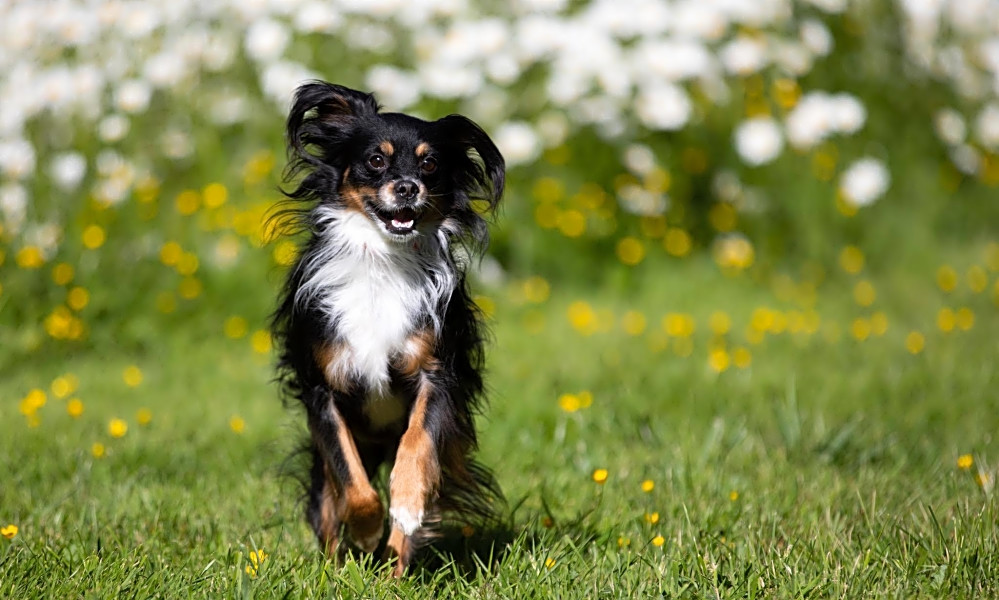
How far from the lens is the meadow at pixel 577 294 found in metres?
3.02

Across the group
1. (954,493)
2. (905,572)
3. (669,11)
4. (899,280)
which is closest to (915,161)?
(899,280)

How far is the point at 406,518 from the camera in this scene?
2742mm

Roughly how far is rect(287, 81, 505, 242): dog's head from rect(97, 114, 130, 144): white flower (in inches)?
138

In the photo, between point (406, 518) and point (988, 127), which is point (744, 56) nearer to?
point (988, 127)

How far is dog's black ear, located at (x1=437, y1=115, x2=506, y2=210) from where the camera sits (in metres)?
3.24

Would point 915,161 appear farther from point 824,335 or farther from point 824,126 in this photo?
point 824,335

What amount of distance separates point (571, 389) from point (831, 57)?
4597 millimetres

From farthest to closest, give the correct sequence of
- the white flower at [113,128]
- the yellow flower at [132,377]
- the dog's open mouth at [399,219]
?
1. the white flower at [113,128]
2. the yellow flower at [132,377]
3. the dog's open mouth at [399,219]

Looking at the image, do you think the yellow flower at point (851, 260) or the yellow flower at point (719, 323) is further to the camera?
the yellow flower at point (851, 260)

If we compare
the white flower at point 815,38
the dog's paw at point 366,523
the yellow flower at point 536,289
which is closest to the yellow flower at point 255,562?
the dog's paw at point 366,523

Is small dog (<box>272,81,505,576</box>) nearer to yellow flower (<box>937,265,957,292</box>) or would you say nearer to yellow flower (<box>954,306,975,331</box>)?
yellow flower (<box>954,306,975,331</box>)

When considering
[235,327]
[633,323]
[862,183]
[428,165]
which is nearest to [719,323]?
[633,323]

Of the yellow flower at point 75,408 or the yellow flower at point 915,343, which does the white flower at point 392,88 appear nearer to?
the yellow flower at point 75,408

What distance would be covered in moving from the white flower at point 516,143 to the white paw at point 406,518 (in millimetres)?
4274
